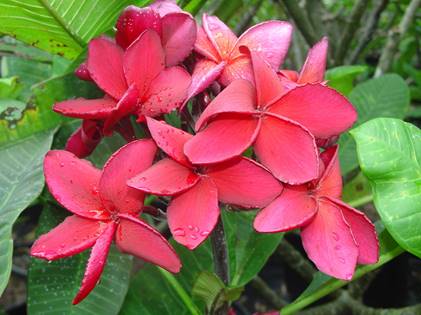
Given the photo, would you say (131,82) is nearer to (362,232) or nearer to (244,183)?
(244,183)

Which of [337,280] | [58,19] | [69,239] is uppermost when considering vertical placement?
[58,19]

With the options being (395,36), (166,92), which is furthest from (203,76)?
(395,36)

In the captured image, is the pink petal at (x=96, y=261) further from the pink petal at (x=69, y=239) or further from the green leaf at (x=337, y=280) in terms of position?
the green leaf at (x=337, y=280)

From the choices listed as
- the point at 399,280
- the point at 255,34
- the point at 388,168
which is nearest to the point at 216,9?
the point at 255,34

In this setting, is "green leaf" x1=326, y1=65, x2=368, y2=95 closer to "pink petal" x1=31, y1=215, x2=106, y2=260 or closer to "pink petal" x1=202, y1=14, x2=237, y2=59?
"pink petal" x1=202, y1=14, x2=237, y2=59

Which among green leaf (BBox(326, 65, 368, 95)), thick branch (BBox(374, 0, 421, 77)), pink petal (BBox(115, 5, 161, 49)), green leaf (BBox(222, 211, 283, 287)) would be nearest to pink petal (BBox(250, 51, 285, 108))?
pink petal (BBox(115, 5, 161, 49))

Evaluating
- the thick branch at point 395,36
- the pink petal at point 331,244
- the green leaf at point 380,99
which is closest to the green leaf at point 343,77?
the green leaf at point 380,99
